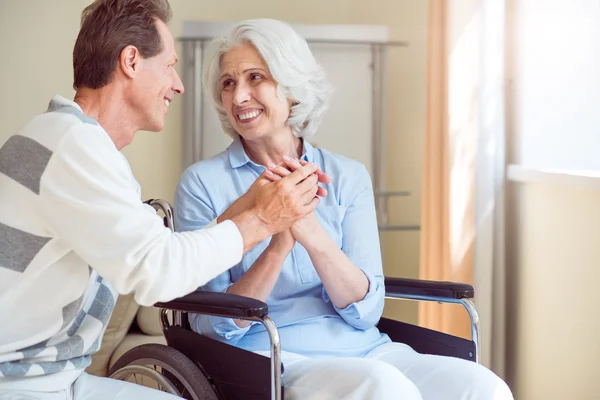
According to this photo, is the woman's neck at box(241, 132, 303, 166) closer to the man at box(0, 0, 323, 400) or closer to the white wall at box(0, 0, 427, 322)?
the man at box(0, 0, 323, 400)

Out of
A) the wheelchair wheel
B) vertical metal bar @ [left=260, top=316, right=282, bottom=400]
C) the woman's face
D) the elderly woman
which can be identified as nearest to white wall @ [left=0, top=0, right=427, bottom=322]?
the elderly woman

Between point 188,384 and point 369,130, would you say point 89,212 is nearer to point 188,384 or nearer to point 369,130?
point 188,384

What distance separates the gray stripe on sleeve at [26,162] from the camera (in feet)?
4.33

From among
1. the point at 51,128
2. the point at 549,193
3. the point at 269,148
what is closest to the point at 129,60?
the point at 51,128

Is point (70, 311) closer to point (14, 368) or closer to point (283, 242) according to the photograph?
point (14, 368)

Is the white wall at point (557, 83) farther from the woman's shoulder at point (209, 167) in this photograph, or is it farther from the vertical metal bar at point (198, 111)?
the vertical metal bar at point (198, 111)

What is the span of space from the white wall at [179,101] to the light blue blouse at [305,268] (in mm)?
1966

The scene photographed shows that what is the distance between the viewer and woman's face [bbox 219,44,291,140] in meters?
2.03

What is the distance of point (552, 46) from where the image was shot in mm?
2646

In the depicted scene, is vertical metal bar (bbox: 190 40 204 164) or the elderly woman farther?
vertical metal bar (bbox: 190 40 204 164)

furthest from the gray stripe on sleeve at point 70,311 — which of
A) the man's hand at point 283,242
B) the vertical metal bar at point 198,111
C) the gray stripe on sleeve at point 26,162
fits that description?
the vertical metal bar at point 198,111

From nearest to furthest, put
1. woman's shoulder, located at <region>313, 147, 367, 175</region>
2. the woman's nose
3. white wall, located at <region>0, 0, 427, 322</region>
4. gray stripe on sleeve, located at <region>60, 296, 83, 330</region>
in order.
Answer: gray stripe on sleeve, located at <region>60, 296, 83, 330</region> → the woman's nose → woman's shoulder, located at <region>313, 147, 367, 175</region> → white wall, located at <region>0, 0, 427, 322</region>

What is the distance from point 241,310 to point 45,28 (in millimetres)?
2989

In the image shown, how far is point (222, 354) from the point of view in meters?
1.75
